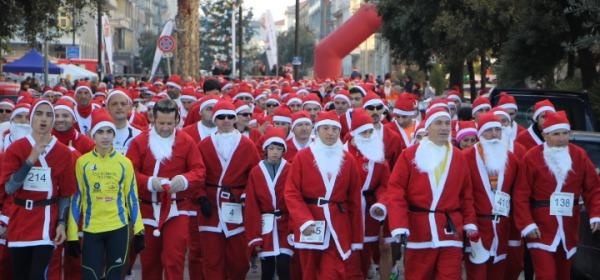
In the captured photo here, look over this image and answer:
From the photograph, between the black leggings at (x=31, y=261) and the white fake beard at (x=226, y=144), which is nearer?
the black leggings at (x=31, y=261)

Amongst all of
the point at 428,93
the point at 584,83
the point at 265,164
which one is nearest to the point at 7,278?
the point at 265,164

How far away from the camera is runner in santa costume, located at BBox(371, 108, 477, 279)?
9.20m

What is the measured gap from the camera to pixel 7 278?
1023cm

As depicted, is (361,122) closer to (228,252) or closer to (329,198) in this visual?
(329,198)

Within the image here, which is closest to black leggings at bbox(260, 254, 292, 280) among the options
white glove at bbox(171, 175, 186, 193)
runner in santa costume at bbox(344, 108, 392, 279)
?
runner in santa costume at bbox(344, 108, 392, 279)

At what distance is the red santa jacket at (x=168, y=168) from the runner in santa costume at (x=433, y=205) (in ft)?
6.15

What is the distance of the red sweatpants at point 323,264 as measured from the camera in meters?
9.62

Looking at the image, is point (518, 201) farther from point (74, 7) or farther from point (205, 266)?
point (74, 7)

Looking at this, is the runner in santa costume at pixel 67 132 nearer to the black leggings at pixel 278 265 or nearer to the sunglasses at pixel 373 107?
the black leggings at pixel 278 265

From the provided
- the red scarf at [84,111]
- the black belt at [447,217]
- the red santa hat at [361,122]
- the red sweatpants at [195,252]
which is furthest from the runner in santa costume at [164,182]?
the red scarf at [84,111]

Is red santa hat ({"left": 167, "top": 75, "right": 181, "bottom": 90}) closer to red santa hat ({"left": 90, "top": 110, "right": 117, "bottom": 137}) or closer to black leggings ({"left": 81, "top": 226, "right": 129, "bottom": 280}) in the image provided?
red santa hat ({"left": 90, "top": 110, "right": 117, "bottom": 137})

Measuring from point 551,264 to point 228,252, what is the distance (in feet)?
9.76

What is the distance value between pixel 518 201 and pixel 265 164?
2246 mm

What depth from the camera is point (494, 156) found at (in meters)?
9.99
